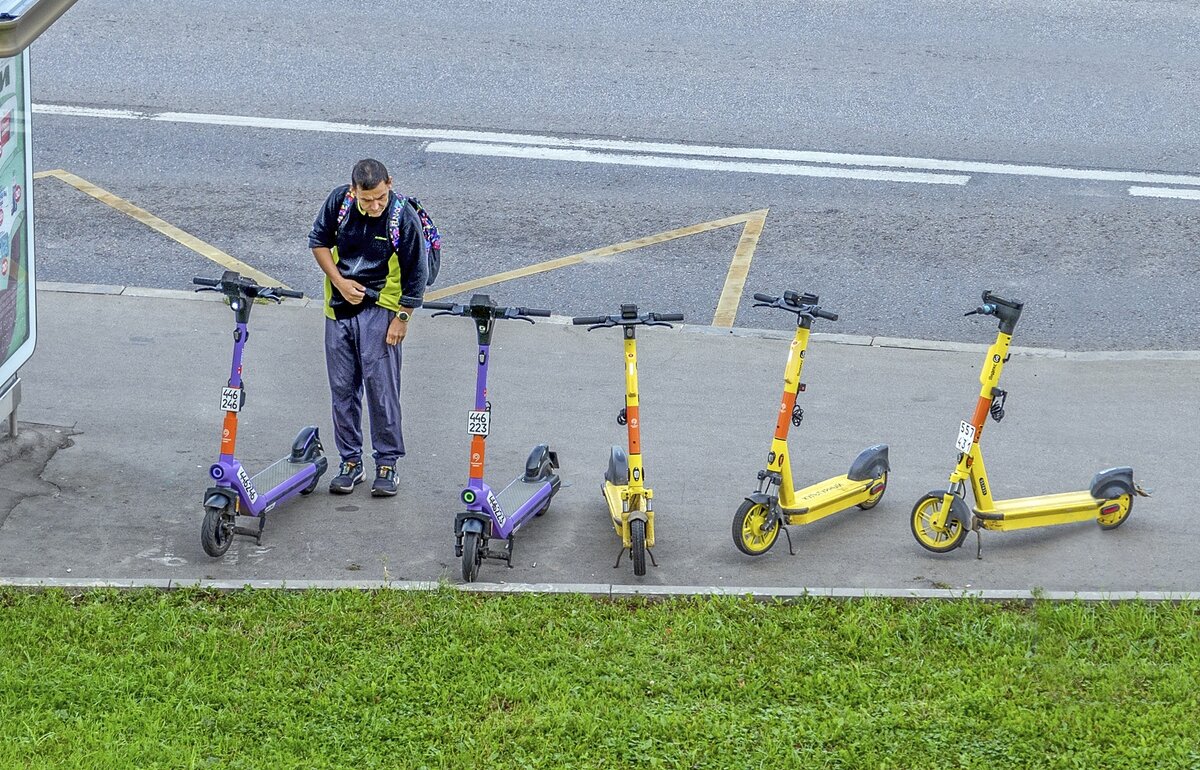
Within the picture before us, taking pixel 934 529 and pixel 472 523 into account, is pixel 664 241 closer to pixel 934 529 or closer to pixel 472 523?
pixel 934 529

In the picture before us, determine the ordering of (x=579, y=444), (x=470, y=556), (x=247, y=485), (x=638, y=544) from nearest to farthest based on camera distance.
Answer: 1. (x=470, y=556)
2. (x=638, y=544)
3. (x=247, y=485)
4. (x=579, y=444)

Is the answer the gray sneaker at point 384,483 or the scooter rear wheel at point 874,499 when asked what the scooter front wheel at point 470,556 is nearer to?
the gray sneaker at point 384,483

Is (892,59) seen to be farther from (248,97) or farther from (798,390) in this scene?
(798,390)

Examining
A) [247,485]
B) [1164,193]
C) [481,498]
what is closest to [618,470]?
[481,498]

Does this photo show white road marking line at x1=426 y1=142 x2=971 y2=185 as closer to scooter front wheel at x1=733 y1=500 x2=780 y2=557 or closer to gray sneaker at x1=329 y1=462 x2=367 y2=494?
gray sneaker at x1=329 y1=462 x2=367 y2=494

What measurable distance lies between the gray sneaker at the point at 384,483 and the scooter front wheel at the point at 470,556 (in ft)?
3.57

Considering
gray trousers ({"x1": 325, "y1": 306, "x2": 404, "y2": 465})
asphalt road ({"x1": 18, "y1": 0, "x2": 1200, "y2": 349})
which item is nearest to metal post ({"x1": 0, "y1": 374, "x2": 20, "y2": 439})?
gray trousers ({"x1": 325, "y1": 306, "x2": 404, "y2": 465})

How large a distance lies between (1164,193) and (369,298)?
23.8ft

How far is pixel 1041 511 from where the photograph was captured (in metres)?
7.66

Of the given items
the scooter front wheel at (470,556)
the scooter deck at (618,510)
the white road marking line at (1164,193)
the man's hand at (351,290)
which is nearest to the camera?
the scooter front wheel at (470,556)

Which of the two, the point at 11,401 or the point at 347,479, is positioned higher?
the point at 11,401

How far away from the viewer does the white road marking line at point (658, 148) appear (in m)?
12.6

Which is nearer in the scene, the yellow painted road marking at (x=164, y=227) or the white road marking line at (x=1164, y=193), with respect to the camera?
the yellow painted road marking at (x=164, y=227)

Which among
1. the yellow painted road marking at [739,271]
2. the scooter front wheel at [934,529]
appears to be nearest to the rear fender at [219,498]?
the scooter front wheel at [934,529]
